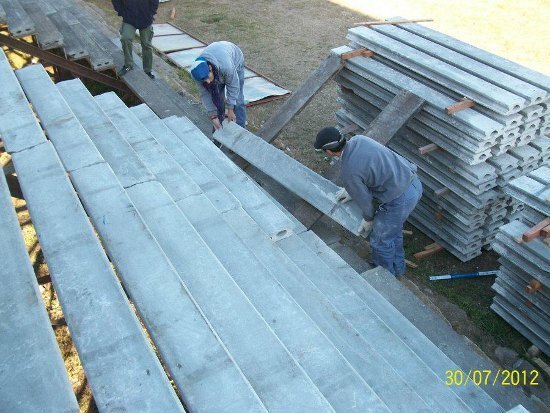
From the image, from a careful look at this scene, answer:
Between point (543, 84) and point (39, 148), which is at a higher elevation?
point (543, 84)

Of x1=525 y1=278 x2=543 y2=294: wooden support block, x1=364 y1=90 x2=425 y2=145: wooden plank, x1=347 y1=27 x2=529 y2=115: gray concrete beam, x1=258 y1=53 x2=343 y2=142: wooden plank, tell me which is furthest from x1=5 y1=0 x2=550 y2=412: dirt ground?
x1=347 y1=27 x2=529 y2=115: gray concrete beam

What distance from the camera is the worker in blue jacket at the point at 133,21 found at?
8055 mm

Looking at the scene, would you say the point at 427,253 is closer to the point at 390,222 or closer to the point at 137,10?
the point at 390,222

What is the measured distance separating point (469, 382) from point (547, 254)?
1955mm

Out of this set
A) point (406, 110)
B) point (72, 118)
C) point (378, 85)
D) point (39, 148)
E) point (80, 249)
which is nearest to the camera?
point (80, 249)

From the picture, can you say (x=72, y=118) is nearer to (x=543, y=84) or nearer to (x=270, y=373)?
(x=270, y=373)

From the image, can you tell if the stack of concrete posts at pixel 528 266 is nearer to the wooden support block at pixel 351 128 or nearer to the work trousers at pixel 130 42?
the wooden support block at pixel 351 128

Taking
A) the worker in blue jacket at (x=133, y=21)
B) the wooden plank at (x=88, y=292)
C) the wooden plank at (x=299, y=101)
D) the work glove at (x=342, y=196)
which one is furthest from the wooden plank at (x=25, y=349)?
the worker in blue jacket at (x=133, y=21)

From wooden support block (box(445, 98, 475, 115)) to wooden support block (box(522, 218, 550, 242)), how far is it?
1.55 metres

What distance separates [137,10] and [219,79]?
3120 millimetres

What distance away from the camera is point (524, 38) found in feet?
38.9

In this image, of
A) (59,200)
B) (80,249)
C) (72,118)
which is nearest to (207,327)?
(80,249)

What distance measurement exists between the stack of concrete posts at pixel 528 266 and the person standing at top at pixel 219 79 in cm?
354
